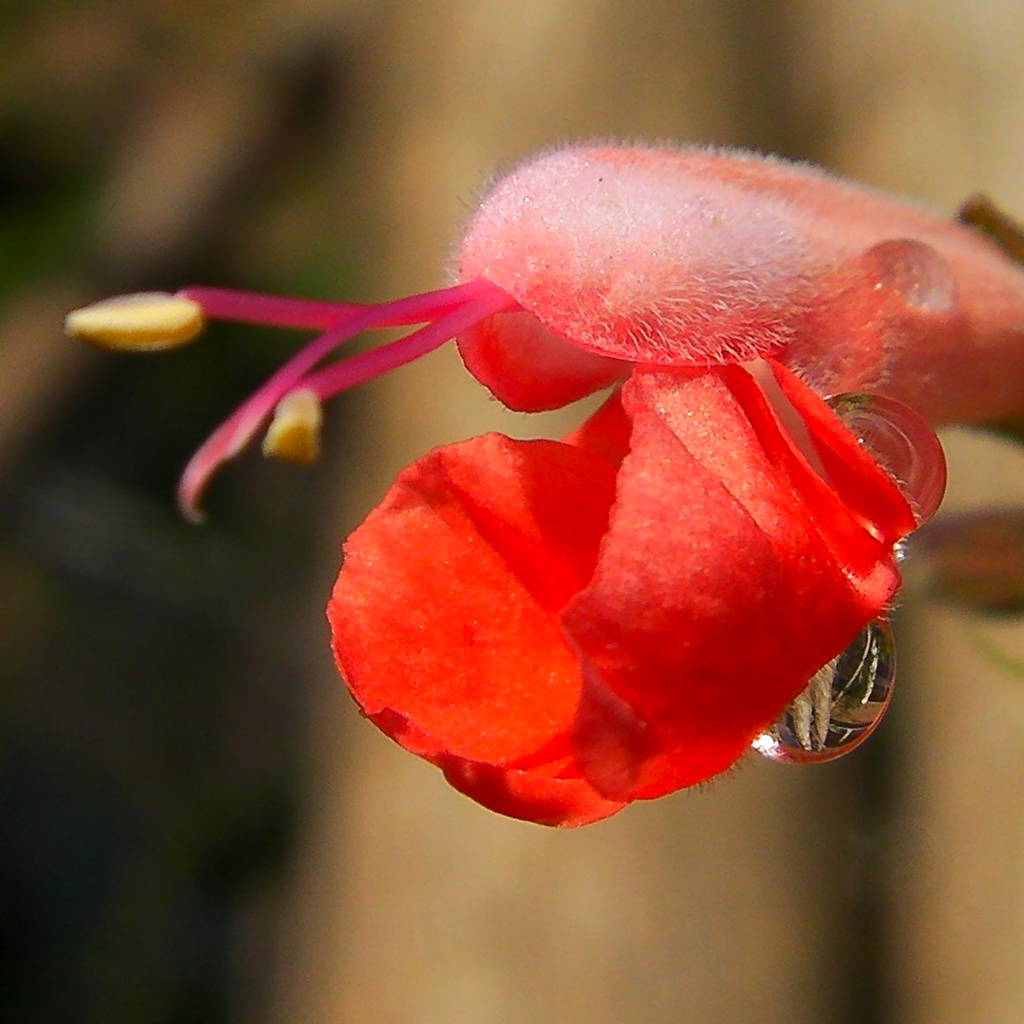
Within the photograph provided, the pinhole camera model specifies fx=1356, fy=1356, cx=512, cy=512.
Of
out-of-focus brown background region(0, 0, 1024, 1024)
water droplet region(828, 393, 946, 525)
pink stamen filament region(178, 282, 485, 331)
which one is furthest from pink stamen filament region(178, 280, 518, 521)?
out-of-focus brown background region(0, 0, 1024, 1024)

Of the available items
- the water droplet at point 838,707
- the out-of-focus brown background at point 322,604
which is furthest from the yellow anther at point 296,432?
the out-of-focus brown background at point 322,604

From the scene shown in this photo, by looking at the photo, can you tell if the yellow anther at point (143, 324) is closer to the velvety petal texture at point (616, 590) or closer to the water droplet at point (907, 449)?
the velvety petal texture at point (616, 590)

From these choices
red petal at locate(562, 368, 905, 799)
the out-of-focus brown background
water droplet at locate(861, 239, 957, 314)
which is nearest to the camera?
red petal at locate(562, 368, 905, 799)

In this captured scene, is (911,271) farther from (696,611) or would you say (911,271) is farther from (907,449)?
(696,611)

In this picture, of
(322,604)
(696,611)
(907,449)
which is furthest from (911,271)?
(322,604)

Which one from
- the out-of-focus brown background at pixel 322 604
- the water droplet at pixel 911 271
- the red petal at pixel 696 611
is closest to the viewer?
the red petal at pixel 696 611

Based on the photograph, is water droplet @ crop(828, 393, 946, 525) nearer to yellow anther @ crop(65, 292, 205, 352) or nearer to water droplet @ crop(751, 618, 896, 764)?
water droplet @ crop(751, 618, 896, 764)
